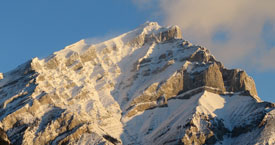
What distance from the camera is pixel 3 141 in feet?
193
